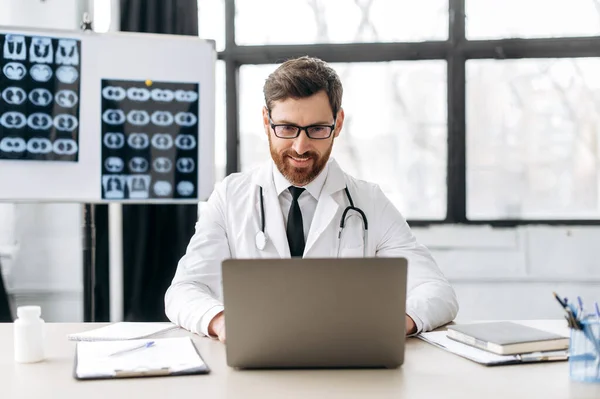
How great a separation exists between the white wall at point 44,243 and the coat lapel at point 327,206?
1463 millimetres

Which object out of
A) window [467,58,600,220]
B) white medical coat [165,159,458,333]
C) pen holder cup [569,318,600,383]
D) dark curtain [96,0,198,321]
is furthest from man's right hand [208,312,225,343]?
window [467,58,600,220]

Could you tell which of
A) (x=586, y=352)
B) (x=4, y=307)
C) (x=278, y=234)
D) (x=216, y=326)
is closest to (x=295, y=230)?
(x=278, y=234)

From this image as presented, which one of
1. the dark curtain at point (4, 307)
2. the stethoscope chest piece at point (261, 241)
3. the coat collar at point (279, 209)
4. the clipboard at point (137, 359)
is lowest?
the dark curtain at point (4, 307)

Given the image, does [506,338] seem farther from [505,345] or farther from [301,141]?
[301,141]

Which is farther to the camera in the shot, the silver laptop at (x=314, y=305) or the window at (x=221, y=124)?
the window at (x=221, y=124)

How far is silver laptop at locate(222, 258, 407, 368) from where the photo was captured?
1082mm

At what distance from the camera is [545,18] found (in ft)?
9.78

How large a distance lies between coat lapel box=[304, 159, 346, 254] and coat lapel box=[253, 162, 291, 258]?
75 mm

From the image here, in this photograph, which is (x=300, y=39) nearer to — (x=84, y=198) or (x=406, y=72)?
(x=406, y=72)

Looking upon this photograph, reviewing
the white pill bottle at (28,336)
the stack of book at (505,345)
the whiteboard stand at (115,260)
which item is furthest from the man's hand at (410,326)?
the whiteboard stand at (115,260)

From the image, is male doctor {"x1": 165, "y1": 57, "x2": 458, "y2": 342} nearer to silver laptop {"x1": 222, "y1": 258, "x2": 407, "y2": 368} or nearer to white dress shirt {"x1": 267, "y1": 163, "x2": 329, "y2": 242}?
white dress shirt {"x1": 267, "y1": 163, "x2": 329, "y2": 242}

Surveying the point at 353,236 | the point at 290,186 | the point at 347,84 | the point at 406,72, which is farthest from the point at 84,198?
the point at 406,72

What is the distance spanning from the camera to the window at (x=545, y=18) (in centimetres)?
297

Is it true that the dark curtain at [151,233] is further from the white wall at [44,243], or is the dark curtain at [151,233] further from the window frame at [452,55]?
the window frame at [452,55]
